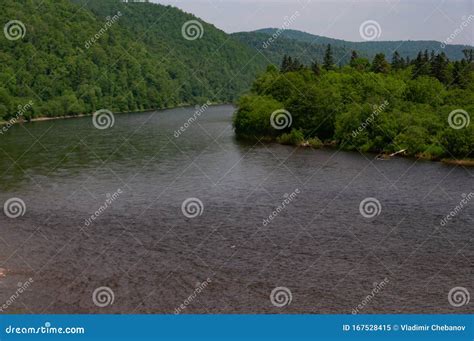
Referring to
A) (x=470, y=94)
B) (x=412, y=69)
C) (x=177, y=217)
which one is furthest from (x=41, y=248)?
(x=412, y=69)

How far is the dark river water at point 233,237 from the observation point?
26484mm

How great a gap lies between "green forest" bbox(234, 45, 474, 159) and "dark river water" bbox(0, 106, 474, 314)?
6410 mm

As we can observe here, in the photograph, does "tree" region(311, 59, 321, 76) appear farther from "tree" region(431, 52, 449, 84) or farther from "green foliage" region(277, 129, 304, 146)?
"green foliage" region(277, 129, 304, 146)

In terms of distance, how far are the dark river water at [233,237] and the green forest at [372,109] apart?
→ 6.41 m

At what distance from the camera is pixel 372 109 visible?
7675cm

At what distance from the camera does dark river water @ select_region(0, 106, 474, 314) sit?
86.9ft

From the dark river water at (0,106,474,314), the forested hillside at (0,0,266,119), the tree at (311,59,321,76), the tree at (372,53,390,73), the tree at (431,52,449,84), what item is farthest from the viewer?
the forested hillside at (0,0,266,119)

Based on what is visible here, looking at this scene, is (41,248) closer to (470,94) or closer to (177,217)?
(177,217)

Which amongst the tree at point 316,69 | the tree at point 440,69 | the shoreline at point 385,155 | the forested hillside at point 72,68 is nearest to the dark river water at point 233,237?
the shoreline at point 385,155

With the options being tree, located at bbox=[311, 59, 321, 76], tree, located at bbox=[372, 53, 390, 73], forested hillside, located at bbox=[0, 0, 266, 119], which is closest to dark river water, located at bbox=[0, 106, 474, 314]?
tree, located at bbox=[311, 59, 321, 76]

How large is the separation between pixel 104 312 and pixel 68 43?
144 metres

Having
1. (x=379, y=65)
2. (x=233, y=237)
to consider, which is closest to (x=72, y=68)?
(x=379, y=65)

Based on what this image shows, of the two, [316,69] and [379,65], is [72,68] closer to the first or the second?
[316,69]

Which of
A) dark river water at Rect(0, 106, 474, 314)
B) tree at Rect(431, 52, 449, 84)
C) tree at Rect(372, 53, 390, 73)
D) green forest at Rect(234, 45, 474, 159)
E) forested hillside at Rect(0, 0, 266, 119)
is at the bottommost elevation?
forested hillside at Rect(0, 0, 266, 119)
